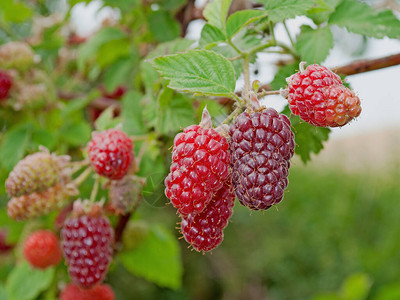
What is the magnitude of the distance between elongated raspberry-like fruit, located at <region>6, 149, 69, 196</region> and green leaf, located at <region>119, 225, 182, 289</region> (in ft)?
1.89

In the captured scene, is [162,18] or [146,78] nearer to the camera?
[146,78]

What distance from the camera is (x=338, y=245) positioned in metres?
3.08

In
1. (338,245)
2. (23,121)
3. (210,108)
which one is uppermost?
(210,108)

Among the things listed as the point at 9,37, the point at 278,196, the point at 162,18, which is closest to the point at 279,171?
the point at 278,196

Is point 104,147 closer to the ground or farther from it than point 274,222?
farther from it

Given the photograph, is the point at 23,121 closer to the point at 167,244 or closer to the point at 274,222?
the point at 167,244

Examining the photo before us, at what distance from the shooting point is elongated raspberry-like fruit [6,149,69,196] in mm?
698

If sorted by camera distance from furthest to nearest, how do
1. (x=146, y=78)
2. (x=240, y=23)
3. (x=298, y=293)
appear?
(x=298, y=293)
(x=146, y=78)
(x=240, y=23)

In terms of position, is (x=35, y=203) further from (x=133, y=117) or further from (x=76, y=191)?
(x=133, y=117)

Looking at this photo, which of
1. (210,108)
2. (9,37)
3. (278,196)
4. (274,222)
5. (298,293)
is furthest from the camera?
(274,222)

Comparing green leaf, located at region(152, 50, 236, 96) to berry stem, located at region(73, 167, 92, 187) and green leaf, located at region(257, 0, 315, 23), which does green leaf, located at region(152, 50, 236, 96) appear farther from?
berry stem, located at region(73, 167, 92, 187)

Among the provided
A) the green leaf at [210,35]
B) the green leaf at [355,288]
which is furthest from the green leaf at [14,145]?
the green leaf at [355,288]

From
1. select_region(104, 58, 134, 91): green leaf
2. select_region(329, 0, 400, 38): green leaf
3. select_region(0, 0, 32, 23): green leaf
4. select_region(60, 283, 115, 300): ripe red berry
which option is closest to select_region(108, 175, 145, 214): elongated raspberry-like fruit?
select_region(60, 283, 115, 300): ripe red berry

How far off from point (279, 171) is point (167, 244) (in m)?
0.93
